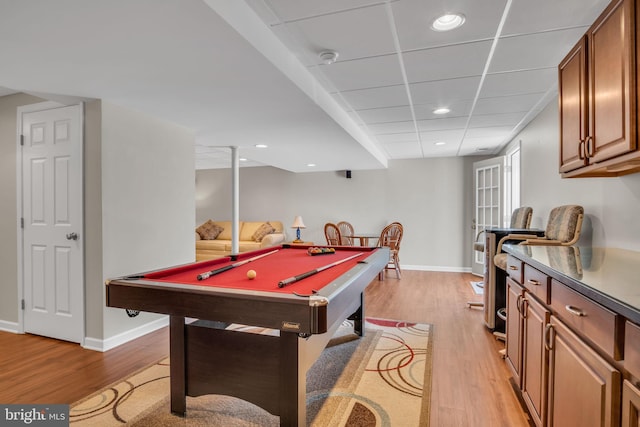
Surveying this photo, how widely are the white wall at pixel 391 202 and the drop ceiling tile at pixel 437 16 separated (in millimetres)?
4548

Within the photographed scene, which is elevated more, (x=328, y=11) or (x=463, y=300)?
(x=328, y=11)

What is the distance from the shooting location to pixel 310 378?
223cm

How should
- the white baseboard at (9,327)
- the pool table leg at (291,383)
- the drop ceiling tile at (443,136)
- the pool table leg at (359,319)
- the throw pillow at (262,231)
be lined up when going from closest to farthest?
the pool table leg at (291,383), the pool table leg at (359,319), the white baseboard at (9,327), the drop ceiling tile at (443,136), the throw pillow at (262,231)

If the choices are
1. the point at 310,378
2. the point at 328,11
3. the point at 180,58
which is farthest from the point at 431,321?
the point at 180,58

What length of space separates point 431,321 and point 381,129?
2.44 m

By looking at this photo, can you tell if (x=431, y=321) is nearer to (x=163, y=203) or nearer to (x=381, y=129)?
(x=381, y=129)

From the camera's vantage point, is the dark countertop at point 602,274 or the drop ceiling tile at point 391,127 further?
the drop ceiling tile at point 391,127

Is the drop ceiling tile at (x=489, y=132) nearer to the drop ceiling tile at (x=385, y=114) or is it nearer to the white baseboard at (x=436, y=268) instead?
the drop ceiling tile at (x=385, y=114)

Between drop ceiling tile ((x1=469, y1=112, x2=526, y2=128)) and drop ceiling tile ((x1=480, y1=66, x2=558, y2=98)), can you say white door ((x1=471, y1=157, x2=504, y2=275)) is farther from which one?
drop ceiling tile ((x1=480, y1=66, x2=558, y2=98))

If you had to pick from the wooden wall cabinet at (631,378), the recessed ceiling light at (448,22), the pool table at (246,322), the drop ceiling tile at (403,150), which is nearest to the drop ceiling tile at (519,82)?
the recessed ceiling light at (448,22)

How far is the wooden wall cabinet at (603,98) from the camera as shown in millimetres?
1420

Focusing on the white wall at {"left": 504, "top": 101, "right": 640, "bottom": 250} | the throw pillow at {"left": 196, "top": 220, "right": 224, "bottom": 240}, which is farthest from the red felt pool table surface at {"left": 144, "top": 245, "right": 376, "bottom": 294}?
the throw pillow at {"left": 196, "top": 220, "right": 224, "bottom": 240}

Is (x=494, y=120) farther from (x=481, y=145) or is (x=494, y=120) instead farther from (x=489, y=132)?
(x=481, y=145)

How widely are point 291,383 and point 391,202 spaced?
550 cm
